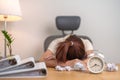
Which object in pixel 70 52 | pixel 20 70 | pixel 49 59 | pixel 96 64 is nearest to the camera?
pixel 20 70

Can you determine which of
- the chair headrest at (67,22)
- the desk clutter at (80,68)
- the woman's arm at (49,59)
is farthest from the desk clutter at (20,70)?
the chair headrest at (67,22)

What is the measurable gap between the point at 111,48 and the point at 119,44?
14 cm

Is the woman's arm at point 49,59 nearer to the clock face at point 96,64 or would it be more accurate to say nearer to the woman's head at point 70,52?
the woman's head at point 70,52

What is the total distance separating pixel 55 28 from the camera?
2930mm

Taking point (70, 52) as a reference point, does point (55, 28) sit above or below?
above

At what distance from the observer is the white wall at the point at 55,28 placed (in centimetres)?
289

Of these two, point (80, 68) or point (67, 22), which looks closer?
point (80, 68)

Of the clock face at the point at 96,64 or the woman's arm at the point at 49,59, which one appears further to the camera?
the woman's arm at the point at 49,59

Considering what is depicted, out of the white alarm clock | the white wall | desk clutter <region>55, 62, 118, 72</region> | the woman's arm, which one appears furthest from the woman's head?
the white wall

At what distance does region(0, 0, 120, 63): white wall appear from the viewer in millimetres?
2893

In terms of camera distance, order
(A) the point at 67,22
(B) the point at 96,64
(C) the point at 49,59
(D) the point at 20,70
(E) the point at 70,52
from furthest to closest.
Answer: (A) the point at 67,22 < (C) the point at 49,59 < (E) the point at 70,52 < (B) the point at 96,64 < (D) the point at 20,70

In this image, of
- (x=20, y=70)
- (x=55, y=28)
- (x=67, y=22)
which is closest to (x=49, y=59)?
(x=20, y=70)

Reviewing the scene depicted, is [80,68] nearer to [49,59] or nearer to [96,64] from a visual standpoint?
[96,64]

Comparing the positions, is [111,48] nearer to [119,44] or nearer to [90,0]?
[119,44]
